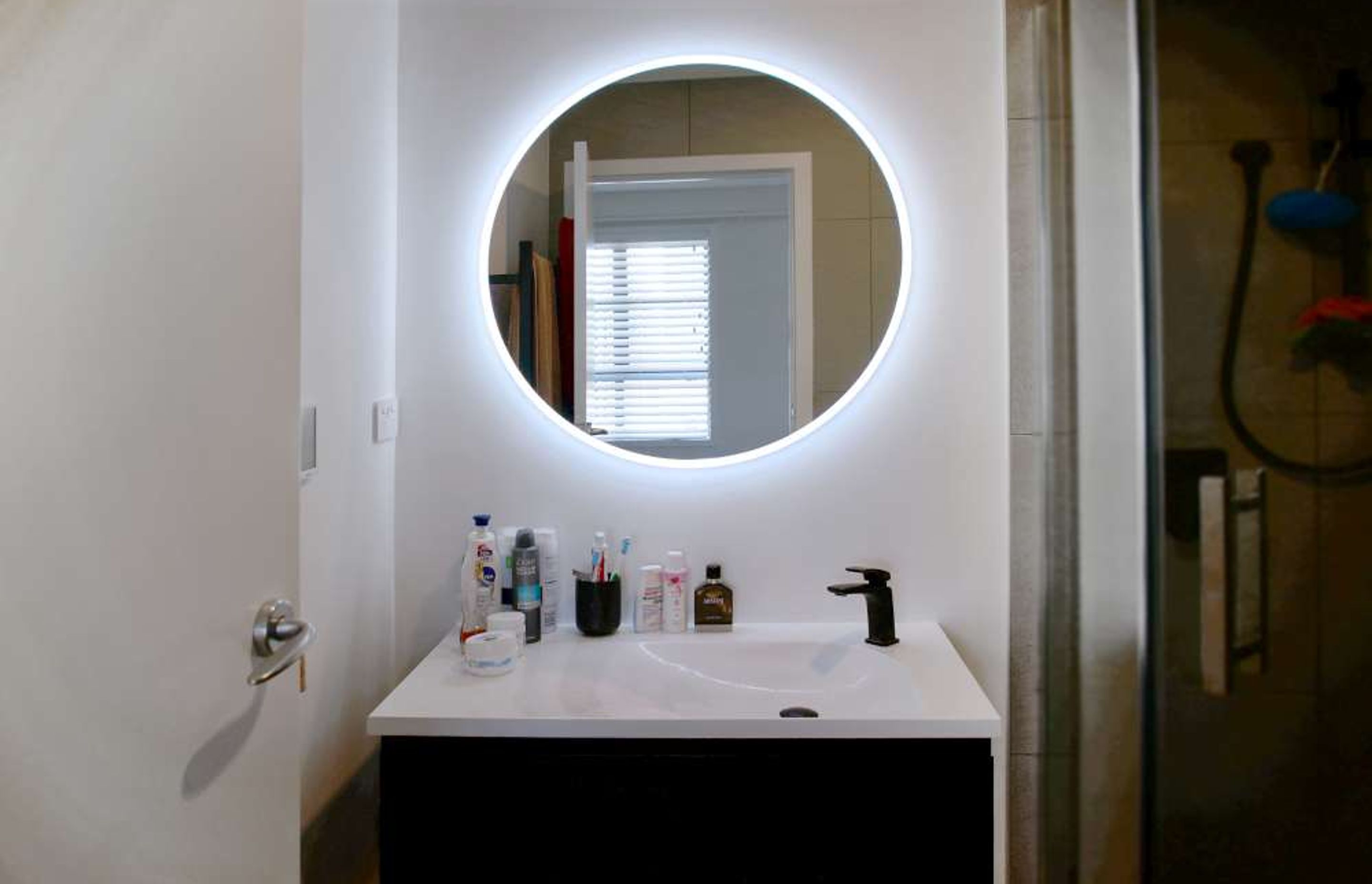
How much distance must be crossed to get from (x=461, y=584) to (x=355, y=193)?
2.16 feet

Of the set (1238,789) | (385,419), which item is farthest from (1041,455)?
(385,419)

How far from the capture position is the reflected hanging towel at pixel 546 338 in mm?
1559

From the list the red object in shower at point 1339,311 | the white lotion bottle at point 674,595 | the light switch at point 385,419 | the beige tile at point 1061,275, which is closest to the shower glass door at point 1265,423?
the red object in shower at point 1339,311

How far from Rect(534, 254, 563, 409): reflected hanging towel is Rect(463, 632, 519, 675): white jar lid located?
0.46 meters

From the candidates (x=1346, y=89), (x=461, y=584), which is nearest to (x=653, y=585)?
(x=461, y=584)

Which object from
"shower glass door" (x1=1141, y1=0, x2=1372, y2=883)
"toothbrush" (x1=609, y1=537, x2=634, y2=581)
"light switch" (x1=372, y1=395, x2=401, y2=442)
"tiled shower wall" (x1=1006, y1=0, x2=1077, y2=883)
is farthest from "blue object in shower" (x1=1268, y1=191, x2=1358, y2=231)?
"light switch" (x1=372, y1=395, x2=401, y2=442)

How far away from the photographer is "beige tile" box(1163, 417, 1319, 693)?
0.80m

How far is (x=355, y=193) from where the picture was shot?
4.47 ft

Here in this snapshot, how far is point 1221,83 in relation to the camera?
2.67ft

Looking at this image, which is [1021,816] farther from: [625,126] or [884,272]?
[625,126]

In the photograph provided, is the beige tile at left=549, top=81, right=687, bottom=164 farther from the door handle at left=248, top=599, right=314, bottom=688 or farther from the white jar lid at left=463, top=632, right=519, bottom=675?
the door handle at left=248, top=599, right=314, bottom=688

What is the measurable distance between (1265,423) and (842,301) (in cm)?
81

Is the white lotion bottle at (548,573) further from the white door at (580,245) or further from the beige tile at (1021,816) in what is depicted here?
the beige tile at (1021,816)

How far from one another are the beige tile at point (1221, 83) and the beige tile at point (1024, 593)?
708 mm
